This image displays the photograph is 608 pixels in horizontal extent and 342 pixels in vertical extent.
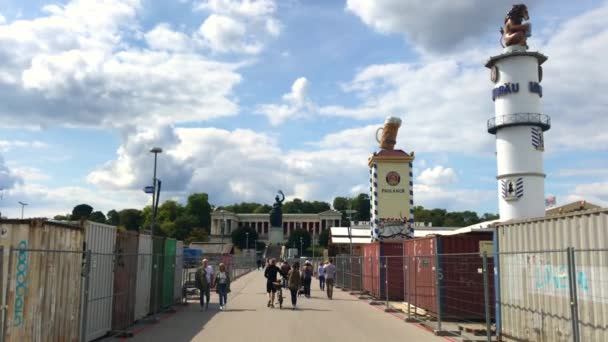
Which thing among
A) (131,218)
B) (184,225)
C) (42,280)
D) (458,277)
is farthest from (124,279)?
(131,218)

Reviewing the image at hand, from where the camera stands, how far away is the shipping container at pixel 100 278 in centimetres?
1155

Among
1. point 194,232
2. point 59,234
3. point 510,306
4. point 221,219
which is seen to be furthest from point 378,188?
point 221,219

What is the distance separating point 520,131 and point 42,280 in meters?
40.6

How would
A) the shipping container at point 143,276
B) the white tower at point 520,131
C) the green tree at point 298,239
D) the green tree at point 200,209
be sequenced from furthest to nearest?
the green tree at point 200,209 → the green tree at point 298,239 → the white tower at point 520,131 → the shipping container at point 143,276

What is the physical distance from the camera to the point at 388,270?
23.6m

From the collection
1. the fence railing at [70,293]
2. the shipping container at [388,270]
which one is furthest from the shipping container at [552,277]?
the shipping container at [388,270]

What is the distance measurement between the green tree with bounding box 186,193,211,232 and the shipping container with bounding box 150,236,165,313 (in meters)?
164

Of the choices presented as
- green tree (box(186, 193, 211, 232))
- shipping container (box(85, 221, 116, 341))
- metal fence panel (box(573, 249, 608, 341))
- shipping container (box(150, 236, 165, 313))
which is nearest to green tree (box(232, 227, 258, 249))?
green tree (box(186, 193, 211, 232))

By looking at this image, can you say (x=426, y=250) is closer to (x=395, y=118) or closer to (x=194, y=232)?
(x=395, y=118)

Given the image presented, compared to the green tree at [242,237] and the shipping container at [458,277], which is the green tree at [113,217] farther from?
the shipping container at [458,277]

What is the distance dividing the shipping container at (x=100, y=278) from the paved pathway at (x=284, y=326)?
1.08 m

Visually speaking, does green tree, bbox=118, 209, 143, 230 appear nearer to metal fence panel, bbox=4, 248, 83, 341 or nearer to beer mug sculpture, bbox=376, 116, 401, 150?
beer mug sculpture, bbox=376, 116, 401, 150

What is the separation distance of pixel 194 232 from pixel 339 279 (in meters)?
119

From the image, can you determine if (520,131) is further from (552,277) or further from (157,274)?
(552,277)
